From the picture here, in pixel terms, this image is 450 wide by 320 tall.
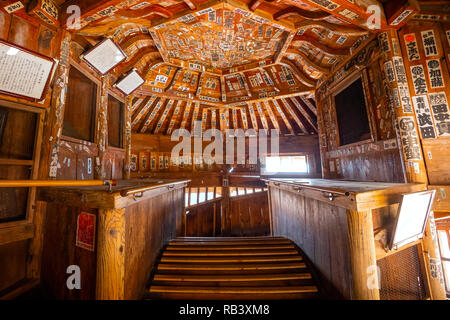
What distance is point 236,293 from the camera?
2.05 m

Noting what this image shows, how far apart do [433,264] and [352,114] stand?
3048mm

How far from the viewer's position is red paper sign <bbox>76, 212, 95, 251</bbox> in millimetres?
1841

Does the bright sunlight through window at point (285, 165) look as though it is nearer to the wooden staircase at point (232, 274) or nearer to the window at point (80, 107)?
the wooden staircase at point (232, 274)

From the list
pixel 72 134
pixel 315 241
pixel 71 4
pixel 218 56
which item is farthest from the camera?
pixel 218 56

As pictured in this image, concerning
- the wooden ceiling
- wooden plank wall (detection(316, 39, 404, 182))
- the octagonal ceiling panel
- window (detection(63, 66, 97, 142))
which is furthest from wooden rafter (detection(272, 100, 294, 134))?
window (detection(63, 66, 97, 142))

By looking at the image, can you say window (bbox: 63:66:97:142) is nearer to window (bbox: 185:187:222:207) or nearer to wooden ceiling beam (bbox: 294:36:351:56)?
wooden ceiling beam (bbox: 294:36:351:56)

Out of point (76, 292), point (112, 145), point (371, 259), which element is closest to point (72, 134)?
point (112, 145)

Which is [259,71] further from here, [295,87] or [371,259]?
[371,259]

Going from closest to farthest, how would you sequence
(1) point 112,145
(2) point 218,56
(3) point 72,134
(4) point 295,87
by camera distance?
(3) point 72,134 → (1) point 112,145 → (2) point 218,56 → (4) point 295,87

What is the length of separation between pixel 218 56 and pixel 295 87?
109 inches

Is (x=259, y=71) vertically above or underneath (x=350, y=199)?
above

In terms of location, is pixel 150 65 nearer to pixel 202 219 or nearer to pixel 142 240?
pixel 142 240

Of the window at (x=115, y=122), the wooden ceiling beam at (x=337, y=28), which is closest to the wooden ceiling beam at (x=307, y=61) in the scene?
the wooden ceiling beam at (x=337, y=28)

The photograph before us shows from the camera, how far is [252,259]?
8.74ft
